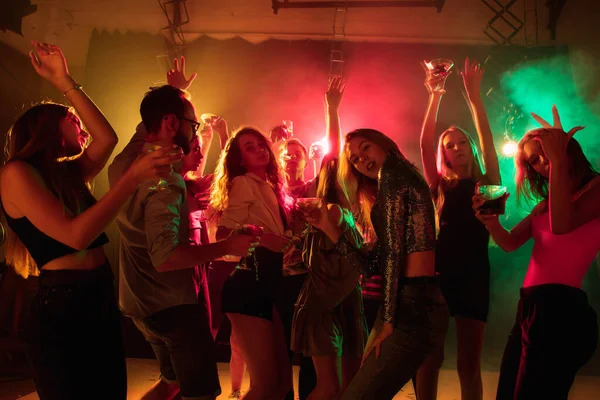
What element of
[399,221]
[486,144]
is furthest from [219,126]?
[399,221]

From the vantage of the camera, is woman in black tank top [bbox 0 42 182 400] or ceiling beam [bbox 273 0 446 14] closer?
woman in black tank top [bbox 0 42 182 400]

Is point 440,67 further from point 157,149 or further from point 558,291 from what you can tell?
point 157,149

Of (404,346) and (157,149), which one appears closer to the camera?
(157,149)

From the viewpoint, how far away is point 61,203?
4.99 ft

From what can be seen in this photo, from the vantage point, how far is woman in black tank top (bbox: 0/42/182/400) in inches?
57.0

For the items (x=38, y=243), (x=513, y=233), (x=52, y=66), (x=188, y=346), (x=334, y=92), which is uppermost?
(x=334, y=92)

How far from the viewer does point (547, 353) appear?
73.5 inches

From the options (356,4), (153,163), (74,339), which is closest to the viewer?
(153,163)

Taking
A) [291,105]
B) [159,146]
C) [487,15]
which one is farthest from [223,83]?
[159,146]

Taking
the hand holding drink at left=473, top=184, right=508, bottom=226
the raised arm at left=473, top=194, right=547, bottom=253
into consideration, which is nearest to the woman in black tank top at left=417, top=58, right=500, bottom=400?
the raised arm at left=473, top=194, right=547, bottom=253

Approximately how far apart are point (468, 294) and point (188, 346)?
5.78ft

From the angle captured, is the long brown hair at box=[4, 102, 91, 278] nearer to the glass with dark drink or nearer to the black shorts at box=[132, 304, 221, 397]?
the black shorts at box=[132, 304, 221, 397]

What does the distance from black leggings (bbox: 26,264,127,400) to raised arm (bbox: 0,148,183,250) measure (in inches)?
8.3

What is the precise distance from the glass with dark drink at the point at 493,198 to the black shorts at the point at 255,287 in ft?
3.66
